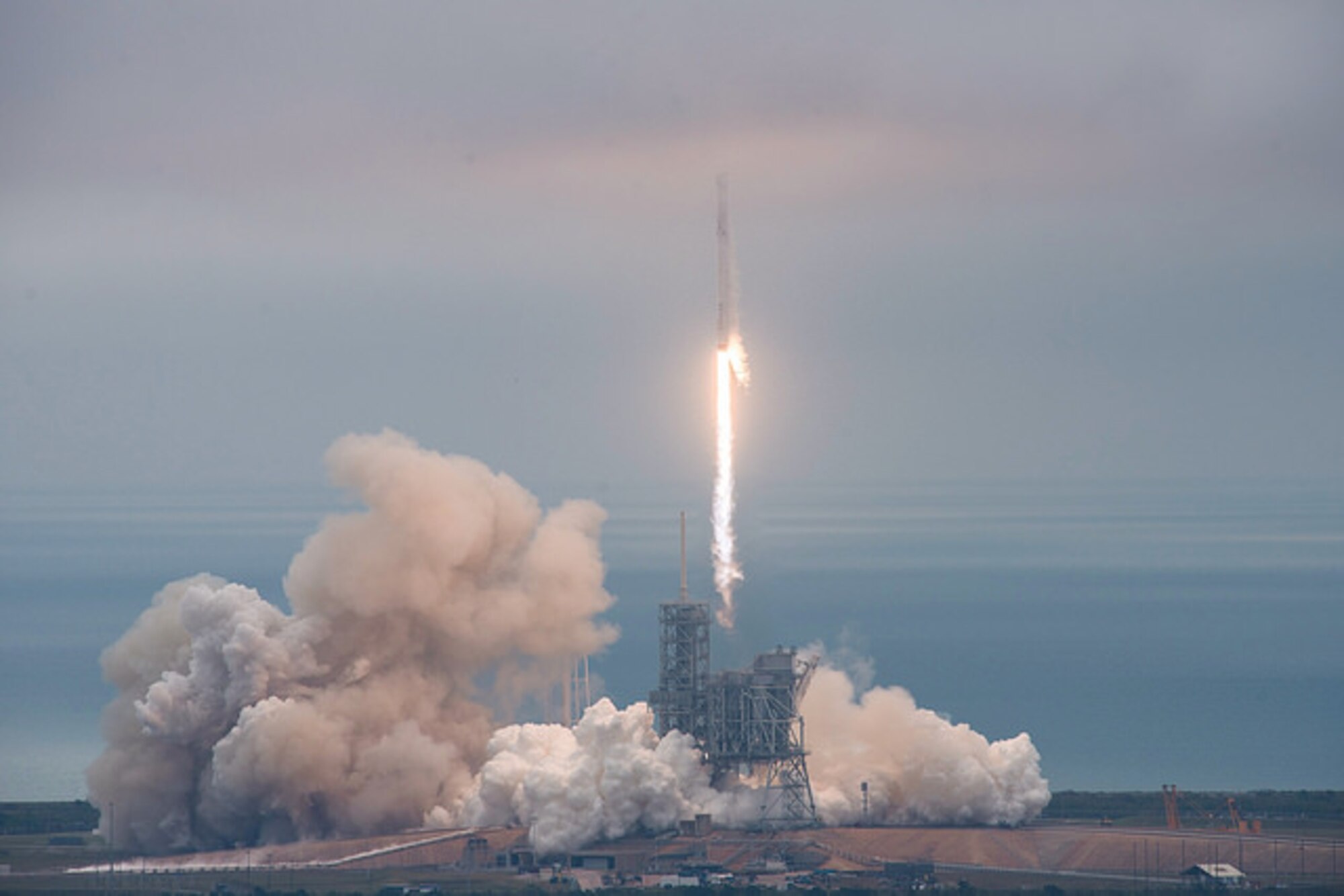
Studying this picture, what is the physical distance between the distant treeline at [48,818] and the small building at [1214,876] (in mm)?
32804

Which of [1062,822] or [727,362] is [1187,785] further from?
[727,362]

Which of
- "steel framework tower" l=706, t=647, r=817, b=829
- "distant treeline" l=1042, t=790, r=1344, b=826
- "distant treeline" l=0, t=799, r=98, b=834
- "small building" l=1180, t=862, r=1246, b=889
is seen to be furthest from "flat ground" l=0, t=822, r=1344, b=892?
"distant treeline" l=0, t=799, r=98, b=834

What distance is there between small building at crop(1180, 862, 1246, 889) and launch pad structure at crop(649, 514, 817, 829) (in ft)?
30.2

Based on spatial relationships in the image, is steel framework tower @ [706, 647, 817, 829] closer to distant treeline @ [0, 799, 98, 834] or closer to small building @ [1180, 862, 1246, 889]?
small building @ [1180, 862, 1246, 889]

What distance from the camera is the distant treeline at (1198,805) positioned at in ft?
240

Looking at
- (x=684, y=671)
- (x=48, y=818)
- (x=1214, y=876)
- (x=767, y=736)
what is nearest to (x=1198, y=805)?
(x=1214, y=876)

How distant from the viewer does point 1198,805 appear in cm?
7681

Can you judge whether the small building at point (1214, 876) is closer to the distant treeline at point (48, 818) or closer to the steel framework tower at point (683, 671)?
the steel framework tower at point (683, 671)

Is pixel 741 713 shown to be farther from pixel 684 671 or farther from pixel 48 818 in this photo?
pixel 48 818

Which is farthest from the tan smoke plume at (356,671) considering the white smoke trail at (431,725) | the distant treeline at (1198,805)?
the distant treeline at (1198,805)

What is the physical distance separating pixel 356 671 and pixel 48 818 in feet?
62.7

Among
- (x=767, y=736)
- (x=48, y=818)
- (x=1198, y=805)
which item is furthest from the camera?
(x=48, y=818)

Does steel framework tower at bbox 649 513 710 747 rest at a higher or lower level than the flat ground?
higher

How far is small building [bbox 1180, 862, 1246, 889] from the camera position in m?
60.4
